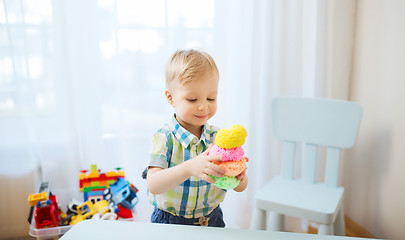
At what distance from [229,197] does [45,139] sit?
103cm

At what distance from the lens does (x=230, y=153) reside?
0.70 metres

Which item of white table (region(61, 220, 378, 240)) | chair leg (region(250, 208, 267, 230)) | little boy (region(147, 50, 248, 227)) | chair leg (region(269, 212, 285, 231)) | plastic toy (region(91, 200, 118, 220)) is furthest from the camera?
chair leg (region(269, 212, 285, 231))

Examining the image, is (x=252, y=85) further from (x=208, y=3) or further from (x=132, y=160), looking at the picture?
(x=132, y=160)

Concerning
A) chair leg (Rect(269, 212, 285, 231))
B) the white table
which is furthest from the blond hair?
chair leg (Rect(269, 212, 285, 231))

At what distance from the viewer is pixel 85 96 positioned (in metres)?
1.71

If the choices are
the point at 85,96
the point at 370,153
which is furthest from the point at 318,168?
the point at 85,96

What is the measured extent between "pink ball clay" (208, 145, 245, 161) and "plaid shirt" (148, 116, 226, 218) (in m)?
0.19

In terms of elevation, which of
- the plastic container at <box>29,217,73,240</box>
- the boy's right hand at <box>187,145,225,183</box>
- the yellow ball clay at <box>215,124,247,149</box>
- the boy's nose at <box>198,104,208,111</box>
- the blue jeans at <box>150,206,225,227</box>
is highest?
the boy's nose at <box>198,104,208,111</box>

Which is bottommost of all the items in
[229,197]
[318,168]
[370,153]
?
[229,197]

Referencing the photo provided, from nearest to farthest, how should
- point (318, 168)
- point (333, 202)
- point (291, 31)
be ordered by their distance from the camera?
point (333, 202)
point (291, 31)
point (318, 168)

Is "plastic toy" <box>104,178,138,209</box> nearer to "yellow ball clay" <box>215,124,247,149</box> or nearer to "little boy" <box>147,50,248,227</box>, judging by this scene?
"little boy" <box>147,50,248,227</box>

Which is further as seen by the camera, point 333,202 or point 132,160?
point 132,160

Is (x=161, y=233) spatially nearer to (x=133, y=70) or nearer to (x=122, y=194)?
(x=122, y=194)

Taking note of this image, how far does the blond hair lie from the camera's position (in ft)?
2.71
